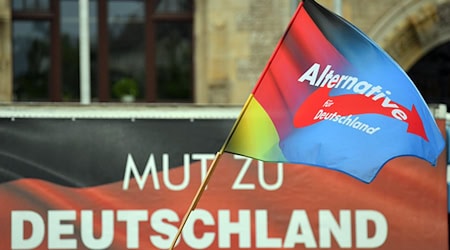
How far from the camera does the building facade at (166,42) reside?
47.1 ft

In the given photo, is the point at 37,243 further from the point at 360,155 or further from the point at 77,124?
the point at 360,155

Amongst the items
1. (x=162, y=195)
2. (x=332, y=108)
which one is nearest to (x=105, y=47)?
(x=162, y=195)

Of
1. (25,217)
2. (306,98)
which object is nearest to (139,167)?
(25,217)

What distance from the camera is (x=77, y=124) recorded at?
23.0 ft

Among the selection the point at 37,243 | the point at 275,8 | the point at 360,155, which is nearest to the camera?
the point at 360,155

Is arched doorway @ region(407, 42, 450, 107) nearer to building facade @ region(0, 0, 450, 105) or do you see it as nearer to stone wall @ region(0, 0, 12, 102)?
building facade @ region(0, 0, 450, 105)

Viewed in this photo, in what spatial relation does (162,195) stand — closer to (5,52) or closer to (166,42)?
(5,52)

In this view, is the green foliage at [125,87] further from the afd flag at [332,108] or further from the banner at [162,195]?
the afd flag at [332,108]

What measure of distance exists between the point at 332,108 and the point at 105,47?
9199mm

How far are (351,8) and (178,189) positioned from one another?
8242 mm

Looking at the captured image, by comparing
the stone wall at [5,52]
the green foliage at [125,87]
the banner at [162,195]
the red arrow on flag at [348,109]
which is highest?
the stone wall at [5,52]

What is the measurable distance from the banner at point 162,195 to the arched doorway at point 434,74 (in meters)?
8.36

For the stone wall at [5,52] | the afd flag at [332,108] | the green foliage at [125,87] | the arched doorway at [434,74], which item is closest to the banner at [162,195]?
the afd flag at [332,108]

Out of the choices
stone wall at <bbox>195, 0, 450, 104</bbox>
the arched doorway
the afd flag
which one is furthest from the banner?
the arched doorway
